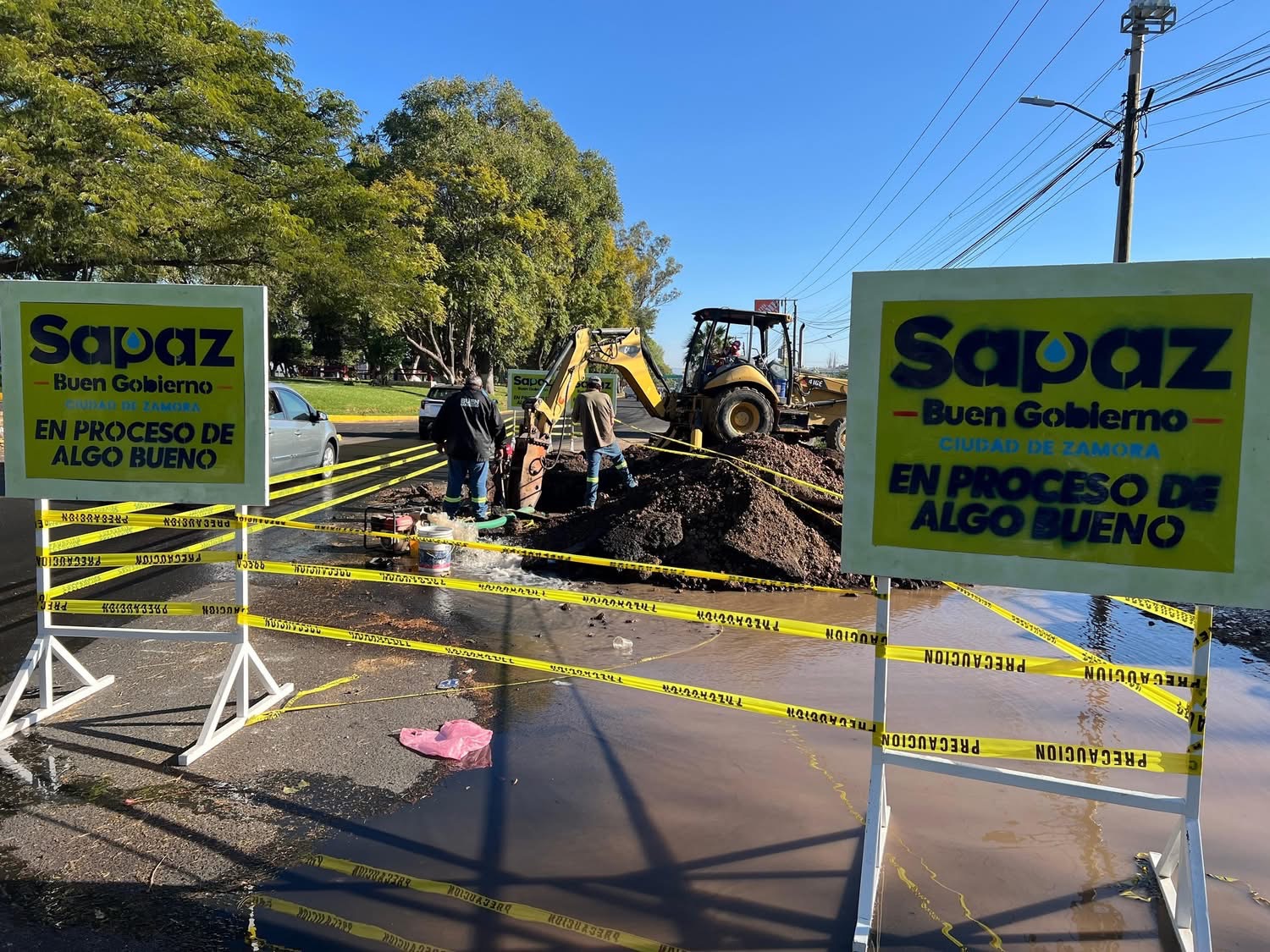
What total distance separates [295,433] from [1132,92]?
624 inches

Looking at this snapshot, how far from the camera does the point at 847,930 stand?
110 inches

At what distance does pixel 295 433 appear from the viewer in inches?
466

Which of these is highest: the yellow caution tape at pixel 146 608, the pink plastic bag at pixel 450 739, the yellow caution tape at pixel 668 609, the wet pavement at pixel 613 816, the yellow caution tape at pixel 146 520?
the yellow caution tape at pixel 146 520

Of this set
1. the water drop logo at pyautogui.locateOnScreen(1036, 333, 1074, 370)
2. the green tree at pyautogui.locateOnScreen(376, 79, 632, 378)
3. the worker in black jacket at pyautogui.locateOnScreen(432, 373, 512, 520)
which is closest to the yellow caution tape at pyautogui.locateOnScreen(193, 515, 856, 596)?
the worker in black jacket at pyautogui.locateOnScreen(432, 373, 512, 520)

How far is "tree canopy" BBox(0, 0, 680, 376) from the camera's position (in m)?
14.2

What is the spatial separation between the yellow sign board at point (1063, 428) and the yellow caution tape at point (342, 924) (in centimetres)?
A: 211

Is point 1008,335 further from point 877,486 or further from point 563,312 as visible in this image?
point 563,312

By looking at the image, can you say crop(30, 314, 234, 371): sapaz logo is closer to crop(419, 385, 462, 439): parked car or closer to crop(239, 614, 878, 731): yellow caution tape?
crop(239, 614, 878, 731): yellow caution tape

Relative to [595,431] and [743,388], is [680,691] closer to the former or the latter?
[595,431]

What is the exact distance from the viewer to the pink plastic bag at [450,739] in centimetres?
403

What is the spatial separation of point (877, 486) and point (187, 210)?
57.0ft

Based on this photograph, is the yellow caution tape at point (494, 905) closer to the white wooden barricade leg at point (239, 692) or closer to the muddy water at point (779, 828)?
the muddy water at point (779, 828)

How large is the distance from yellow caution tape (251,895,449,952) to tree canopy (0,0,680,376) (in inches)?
601

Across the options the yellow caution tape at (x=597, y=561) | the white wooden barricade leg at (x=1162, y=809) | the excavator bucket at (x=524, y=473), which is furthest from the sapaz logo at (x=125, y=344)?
the excavator bucket at (x=524, y=473)
